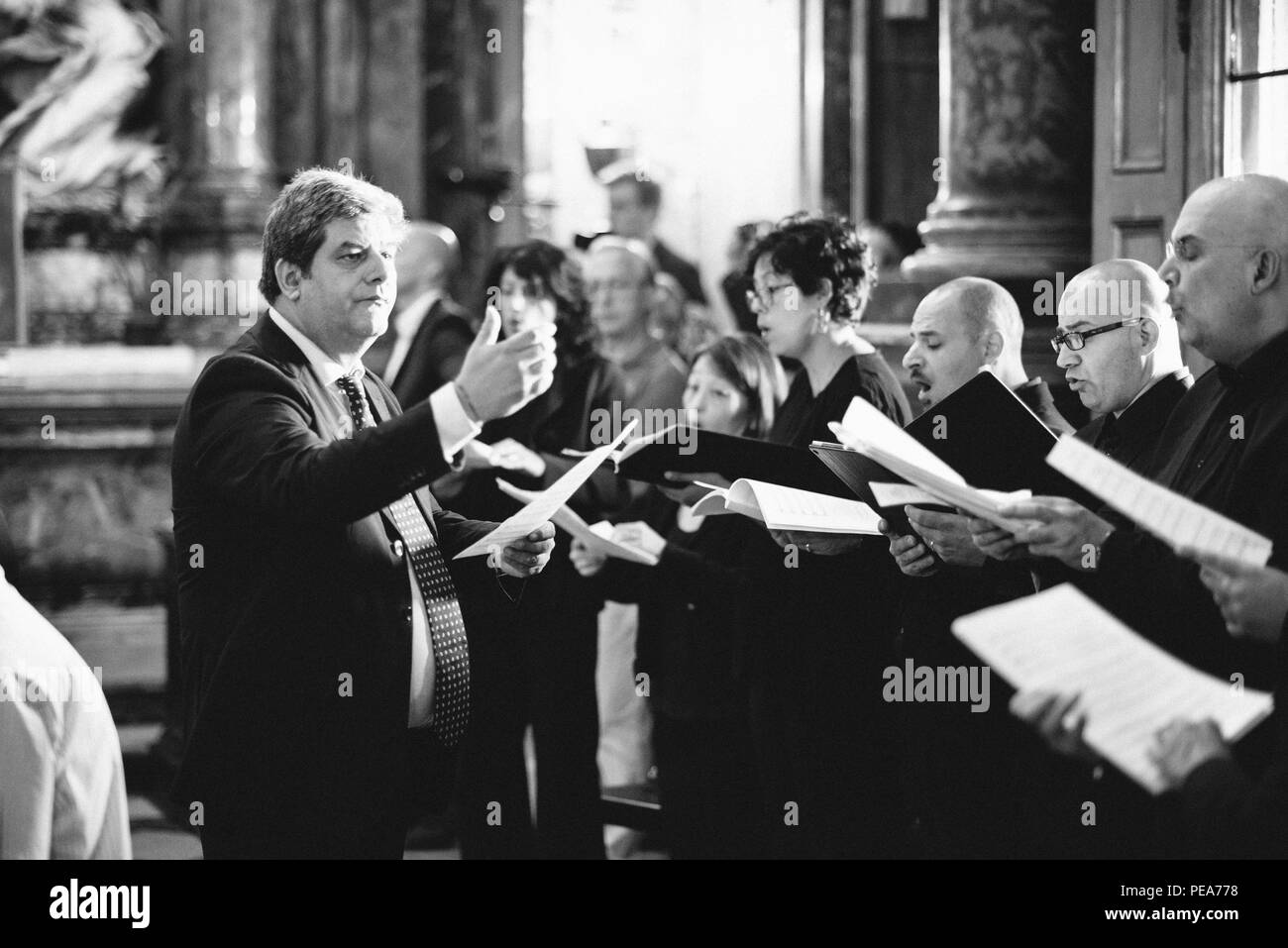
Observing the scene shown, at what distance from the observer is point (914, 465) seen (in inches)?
103

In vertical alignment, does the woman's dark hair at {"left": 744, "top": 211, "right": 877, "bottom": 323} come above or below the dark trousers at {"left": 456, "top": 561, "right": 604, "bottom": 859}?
above

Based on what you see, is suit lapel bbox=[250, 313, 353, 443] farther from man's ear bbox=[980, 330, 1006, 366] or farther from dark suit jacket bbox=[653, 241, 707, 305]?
dark suit jacket bbox=[653, 241, 707, 305]

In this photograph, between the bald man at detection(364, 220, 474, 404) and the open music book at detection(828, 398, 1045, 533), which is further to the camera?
the bald man at detection(364, 220, 474, 404)

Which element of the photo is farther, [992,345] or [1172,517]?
[992,345]

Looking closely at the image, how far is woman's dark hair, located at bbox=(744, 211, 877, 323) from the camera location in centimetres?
418

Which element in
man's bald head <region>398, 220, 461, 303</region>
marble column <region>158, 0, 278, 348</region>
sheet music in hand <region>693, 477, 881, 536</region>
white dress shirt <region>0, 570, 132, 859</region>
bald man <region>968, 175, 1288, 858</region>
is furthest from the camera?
marble column <region>158, 0, 278, 348</region>

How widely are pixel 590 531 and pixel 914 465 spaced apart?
1.37 m

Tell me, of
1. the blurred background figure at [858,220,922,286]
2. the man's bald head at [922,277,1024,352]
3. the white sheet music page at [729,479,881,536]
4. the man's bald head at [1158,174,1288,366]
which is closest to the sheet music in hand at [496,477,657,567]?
the white sheet music page at [729,479,881,536]

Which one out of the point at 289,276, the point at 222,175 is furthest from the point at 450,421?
the point at 222,175

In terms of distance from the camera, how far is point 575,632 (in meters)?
4.70

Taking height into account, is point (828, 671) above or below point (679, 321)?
below

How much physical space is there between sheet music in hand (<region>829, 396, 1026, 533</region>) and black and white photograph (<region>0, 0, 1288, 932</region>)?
11 mm

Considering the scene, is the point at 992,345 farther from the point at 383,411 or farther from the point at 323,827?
the point at 323,827

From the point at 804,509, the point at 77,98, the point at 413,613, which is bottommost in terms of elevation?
the point at 413,613
